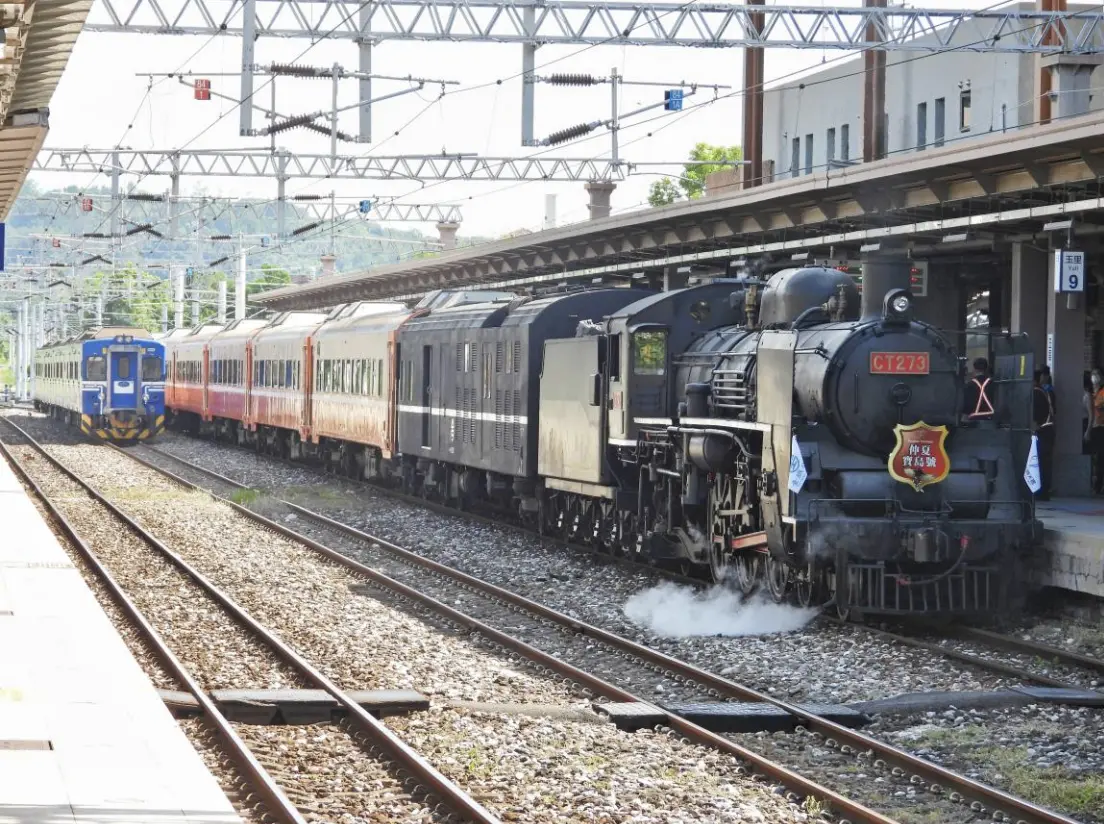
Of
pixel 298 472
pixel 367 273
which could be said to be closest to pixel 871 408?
pixel 298 472

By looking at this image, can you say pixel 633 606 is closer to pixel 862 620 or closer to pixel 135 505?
pixel 862 620

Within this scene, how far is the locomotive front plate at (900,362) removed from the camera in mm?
12758

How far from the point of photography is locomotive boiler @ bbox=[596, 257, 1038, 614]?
12.6m

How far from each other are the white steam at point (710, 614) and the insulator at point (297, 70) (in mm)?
9850

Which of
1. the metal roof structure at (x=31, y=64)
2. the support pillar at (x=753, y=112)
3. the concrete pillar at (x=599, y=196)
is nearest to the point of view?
the metal roof structure at (x=31, y=64)

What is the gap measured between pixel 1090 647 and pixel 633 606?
3.96 meters

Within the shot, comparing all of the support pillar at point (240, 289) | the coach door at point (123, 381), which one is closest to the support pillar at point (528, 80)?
the coach door at point (123, 381)

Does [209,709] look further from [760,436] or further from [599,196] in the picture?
[599,196]

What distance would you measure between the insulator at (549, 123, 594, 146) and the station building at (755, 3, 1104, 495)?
3.30 meters

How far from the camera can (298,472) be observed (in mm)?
32562

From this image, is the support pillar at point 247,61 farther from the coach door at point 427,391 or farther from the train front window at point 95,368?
the train front window at point 95,368

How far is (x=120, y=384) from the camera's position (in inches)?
1630

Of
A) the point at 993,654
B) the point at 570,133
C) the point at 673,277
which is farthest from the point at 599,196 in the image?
the point at 993,654

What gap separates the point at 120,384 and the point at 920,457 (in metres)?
31.9
